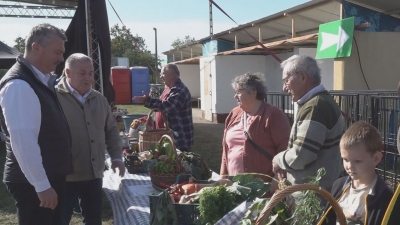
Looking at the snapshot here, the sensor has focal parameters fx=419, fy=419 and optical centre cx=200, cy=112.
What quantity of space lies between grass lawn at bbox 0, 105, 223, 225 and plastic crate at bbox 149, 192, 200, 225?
93.5 inches

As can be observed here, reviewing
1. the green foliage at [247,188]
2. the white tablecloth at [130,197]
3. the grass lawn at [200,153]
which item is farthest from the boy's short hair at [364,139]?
the grass lawn at [200,153]

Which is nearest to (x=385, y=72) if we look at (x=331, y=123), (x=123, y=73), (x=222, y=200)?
(x=331, y=123)

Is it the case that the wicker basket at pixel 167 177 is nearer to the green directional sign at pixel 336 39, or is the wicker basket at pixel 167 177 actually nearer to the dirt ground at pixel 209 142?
the dirt ground at pixel 209 142

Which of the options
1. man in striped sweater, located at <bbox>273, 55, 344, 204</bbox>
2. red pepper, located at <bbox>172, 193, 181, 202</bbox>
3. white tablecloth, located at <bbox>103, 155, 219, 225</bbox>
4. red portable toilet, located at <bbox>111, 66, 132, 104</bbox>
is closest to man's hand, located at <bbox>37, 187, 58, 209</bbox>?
white tablecloth, located at <bbox>103, 155, 219, 225</bbox>

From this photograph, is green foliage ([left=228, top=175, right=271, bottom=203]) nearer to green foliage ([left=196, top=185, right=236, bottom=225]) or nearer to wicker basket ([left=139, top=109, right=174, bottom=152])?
green foliage ([left=196, top=185, right=236, bottom=225])

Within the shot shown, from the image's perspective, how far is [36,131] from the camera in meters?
2.22

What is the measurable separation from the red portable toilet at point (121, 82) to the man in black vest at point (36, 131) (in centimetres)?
2023

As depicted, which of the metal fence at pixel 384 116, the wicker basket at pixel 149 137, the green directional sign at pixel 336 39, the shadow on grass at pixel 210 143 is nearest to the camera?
the wicker basket at pixel 149 137

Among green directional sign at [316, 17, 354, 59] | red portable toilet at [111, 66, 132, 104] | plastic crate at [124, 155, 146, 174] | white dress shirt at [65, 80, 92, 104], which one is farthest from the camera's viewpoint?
red portable toilet at [111, 66, 132, 104]

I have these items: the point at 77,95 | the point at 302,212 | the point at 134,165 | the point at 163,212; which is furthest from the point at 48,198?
the point at 134,165

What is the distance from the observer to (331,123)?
7.46 feet

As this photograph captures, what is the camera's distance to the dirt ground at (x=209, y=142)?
7.49 meters

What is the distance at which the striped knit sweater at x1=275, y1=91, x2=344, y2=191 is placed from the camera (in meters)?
2.23

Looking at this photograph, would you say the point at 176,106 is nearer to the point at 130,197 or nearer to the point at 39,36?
the point at 130,197
